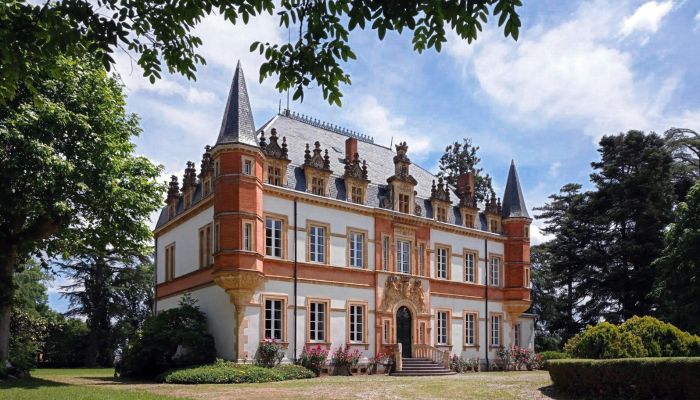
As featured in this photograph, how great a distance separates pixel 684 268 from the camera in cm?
3397

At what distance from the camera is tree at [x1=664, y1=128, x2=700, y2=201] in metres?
44.5

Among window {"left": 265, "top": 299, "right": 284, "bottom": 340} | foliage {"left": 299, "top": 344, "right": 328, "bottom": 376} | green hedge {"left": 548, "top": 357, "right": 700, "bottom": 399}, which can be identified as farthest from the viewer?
foliage {"left": 299, "top": 344, "right": 328, "bottom": 376}

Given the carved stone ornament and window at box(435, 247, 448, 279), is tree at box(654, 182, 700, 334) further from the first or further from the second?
the carved stone ornament

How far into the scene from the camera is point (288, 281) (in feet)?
96.3

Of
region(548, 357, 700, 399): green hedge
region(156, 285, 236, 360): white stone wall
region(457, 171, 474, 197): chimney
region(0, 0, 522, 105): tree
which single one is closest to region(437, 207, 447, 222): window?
region(457, 171, 474, 197): chimney

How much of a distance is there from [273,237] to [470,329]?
1493 cm

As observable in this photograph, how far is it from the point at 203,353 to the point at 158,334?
6.66 feet

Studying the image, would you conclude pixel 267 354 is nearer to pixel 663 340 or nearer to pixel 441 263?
pixel 441 263

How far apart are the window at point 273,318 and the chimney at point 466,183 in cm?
1559

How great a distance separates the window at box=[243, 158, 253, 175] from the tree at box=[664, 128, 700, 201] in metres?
30.8

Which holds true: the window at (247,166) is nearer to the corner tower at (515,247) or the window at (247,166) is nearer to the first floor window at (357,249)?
the first floor window at (357,249)

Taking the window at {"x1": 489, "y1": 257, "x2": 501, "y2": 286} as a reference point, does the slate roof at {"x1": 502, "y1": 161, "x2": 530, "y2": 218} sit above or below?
above

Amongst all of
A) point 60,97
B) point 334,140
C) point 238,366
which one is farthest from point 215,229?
point 334,140

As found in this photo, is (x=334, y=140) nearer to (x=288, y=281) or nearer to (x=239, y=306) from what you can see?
(x=288, y=281)
